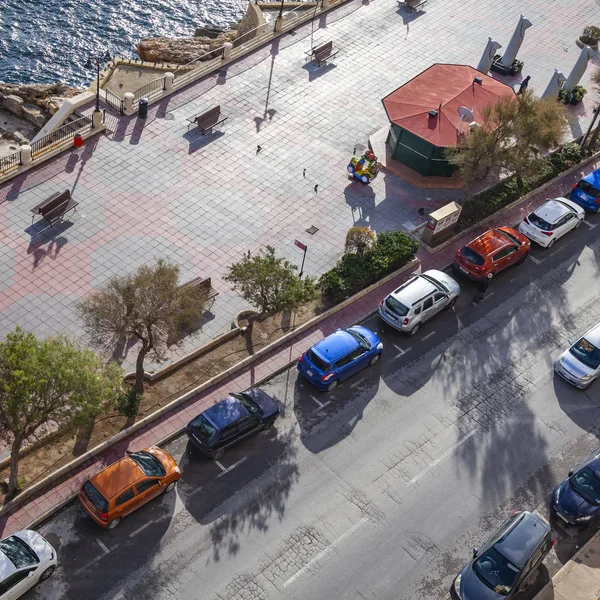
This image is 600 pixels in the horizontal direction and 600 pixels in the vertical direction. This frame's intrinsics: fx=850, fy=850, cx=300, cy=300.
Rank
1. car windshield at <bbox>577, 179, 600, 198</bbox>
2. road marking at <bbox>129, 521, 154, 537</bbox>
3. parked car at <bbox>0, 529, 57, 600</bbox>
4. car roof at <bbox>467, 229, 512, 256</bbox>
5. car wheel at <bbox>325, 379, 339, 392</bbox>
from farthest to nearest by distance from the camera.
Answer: car windshield at <bbox>577, 179, 600, 198</bbox> < car roof at <bbox>467, 229, 512, 256</bbox> < car wheel at <bbox>325, 379, 339, 392</bbox> < road marking at <bbox>129, 521, 154, 537</bbox> < parked car at <bbox>0, 529, 57, 600</bbox>

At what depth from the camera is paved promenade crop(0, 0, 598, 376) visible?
119 feet

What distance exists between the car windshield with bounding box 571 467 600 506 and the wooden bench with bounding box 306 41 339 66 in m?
29.4

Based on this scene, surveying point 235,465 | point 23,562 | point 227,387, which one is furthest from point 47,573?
point 227,387

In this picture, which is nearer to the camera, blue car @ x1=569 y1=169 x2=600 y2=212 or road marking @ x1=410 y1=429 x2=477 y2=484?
road marking @ x1=410 y1=429 x2=477 y2=484

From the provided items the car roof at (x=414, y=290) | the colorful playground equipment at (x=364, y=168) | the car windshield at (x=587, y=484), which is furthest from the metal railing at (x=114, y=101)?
the car windshield at (x=587, y=484)

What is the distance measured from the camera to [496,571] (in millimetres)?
26109

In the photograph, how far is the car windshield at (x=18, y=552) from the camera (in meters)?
24.7

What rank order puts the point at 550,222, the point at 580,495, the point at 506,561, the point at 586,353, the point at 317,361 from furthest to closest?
the point at 550,222 < the point at 586,353 < the point at 317,361 < the point at 580,495 < the point at 506,561

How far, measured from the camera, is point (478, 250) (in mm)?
37312

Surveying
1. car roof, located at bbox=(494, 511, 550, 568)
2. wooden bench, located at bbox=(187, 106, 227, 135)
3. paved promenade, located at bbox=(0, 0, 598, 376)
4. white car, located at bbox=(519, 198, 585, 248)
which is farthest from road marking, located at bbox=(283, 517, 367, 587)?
wooden bench, located at bbox=(187, 106, 227, 135)

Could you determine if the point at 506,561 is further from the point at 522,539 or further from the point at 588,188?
the point at 588,188

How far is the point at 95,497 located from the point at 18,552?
2.80 m

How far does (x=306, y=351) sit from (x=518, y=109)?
15883mm

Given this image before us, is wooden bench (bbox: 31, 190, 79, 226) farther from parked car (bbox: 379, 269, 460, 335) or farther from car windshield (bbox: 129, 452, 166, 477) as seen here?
parked car (bbox: 379, 269, 460, 335)
